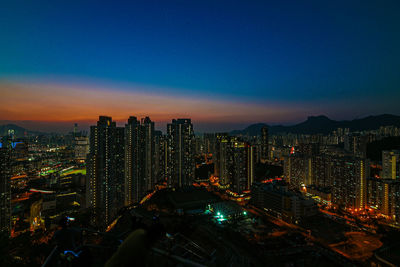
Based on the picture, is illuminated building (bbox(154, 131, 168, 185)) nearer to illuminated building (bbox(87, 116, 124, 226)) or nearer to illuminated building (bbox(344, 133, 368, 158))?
illuminated building (bbox(87, 116, 124, 226))

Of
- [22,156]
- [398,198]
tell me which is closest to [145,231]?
[398,198]

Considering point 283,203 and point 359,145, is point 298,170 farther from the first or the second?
point 359,145

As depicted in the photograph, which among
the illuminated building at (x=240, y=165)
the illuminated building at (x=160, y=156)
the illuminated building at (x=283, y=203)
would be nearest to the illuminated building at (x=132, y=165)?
the illuminated building at (x=160, y=156)

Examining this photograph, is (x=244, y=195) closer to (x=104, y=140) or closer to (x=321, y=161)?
(x=321, y=161)

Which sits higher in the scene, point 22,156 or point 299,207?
point 22,156

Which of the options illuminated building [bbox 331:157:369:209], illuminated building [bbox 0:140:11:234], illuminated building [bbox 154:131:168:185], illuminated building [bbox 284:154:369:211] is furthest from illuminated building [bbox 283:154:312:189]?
illuminated building [bbox 0:140:11:234]

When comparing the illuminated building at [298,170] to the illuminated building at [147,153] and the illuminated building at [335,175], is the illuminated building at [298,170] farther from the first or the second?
the illuminated building at [147,153]

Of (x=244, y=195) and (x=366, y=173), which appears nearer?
(x=366, y=173)
